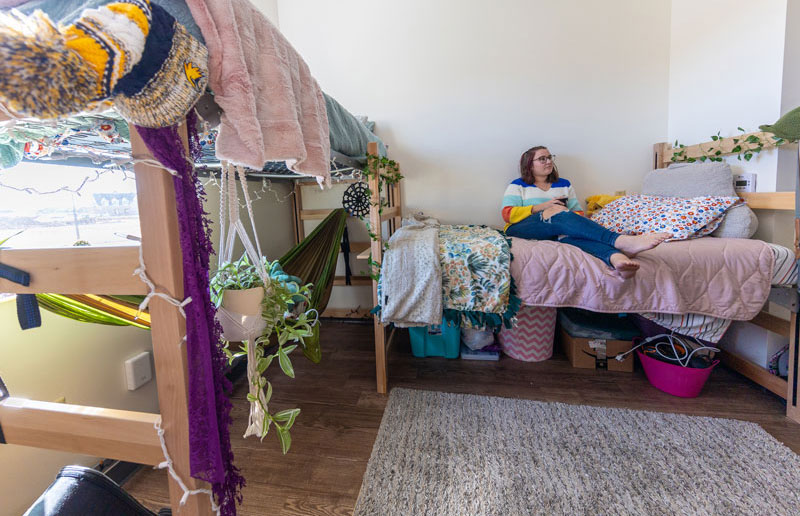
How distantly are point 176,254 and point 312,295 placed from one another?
3.25 feet

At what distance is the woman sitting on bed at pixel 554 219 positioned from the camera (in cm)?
133

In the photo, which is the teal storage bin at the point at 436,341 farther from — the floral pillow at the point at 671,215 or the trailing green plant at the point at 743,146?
the trailing green plant at the point at 743,146

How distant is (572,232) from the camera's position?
1.53 metres

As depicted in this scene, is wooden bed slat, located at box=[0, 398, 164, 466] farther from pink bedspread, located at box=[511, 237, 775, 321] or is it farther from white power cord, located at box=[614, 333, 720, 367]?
white power cord, located at box=[614, 333, 720, 367]

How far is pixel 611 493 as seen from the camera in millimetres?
975

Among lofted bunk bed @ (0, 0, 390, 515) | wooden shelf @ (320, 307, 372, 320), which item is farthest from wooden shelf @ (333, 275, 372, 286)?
lofted bunk bed @ (0, 0, 390, 515)

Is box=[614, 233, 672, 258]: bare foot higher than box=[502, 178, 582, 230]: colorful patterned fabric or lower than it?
lower

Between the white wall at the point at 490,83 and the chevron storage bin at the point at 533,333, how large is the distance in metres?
0.75

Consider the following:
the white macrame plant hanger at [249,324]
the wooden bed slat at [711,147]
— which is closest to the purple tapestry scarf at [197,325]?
the white macrame plant hanger at [249,324]

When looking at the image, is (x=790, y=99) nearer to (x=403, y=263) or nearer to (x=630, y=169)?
(x=630, y=169)

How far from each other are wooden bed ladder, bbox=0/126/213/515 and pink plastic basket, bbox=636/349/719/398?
1694 millimetres

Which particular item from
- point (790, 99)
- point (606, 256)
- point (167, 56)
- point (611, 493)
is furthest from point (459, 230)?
point (167, 56)

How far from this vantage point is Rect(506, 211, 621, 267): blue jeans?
1410mm

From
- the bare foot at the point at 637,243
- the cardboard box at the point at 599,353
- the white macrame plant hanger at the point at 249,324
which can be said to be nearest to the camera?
the white macrame plant hanger at the point at 249,324
